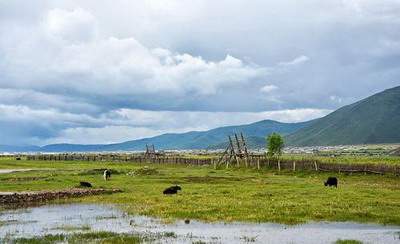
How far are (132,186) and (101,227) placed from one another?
94.9 ft

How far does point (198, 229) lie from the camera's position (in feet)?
98.9

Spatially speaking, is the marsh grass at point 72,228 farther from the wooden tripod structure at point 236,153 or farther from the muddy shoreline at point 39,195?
the wooden tripod structure at point 236,153

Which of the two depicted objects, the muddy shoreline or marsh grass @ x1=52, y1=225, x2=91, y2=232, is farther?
the muddy shoreline

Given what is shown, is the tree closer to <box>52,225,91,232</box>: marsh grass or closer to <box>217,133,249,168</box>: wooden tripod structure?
<box>217,133,249,168</box>: wooden tripod structure

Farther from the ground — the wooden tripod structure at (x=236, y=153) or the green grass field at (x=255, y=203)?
the wooden tripod structure at (x=236, y=153)

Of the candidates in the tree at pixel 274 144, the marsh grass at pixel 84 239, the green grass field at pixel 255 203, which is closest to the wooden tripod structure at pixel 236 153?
the tree at pixel 274 144

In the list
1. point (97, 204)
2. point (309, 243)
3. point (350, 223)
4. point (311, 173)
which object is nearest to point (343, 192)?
point (350, 223)

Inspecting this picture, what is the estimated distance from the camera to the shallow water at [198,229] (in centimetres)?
2695

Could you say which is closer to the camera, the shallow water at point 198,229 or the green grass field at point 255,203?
the shallow water at point 198,229

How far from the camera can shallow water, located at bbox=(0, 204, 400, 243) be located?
2695cm

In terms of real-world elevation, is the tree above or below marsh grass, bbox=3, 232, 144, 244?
above

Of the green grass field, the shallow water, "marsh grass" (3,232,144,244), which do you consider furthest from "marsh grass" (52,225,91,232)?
the green grass field

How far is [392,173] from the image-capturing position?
69812 mm

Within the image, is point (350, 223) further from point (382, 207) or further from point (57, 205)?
point (57, 205)
